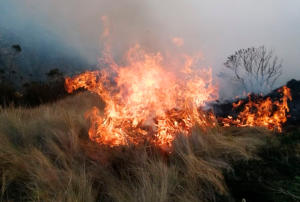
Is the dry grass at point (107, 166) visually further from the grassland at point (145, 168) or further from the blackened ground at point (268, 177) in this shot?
the blackened ground at point (268, 177)

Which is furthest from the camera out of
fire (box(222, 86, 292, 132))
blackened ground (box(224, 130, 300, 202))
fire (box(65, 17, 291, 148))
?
fire (box(222, 86, 292, 132))

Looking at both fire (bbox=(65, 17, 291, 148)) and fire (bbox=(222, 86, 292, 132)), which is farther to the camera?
fire (bbox=(222, 86, 292, 132))

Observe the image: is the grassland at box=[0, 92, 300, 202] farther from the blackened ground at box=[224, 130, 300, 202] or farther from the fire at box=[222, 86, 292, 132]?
the fire at box=[222, 86, 292, 132]

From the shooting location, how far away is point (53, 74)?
48.1ft

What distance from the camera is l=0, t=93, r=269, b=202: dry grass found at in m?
2.87

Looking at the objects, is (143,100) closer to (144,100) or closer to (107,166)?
(144,100)

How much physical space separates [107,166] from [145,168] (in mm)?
553

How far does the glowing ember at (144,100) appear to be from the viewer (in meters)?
4.49

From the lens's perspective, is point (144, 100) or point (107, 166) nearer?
point (107, 166)

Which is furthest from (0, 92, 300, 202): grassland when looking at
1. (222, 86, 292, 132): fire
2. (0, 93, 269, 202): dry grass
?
(222, 86, 292, 132): fire

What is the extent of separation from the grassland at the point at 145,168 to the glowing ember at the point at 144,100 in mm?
277

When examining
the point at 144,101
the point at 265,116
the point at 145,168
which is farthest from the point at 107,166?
the point at 265,116

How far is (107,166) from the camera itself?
3.58 metres

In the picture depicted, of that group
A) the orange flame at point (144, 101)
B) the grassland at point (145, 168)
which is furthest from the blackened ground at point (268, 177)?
the orange flame at point (144, 101)
